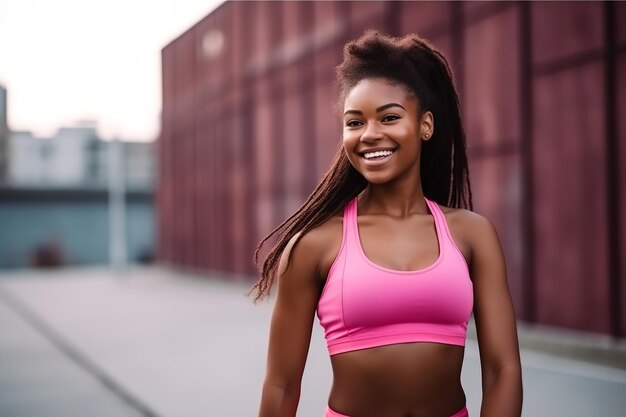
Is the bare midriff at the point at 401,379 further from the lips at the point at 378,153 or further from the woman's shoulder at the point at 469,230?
the lips at the point at 378,153

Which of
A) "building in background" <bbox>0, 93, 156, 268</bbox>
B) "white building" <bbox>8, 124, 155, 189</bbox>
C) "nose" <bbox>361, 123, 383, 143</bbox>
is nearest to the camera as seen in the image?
"nose" <bbox>361, 123, 383, 143</bbox>

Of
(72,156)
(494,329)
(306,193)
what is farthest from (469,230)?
(72,156)

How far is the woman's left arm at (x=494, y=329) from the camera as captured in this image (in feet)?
5.82

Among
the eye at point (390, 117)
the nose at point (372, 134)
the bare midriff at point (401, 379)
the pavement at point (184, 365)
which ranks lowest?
the pavement at point (184, 365)

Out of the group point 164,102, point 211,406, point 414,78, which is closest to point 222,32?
point 164,102

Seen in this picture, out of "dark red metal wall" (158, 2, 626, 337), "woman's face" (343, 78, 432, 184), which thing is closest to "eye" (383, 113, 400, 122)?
"woman's face" (343, 78, 432, 184)

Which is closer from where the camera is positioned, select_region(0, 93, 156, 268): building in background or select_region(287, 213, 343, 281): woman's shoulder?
select_region(287, 213, 343, 281): woman's shoulder

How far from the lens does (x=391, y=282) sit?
172 cm

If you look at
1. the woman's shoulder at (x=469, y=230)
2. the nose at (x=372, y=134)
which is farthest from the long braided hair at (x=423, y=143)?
the woman's shoulder at (x=469, y=230)

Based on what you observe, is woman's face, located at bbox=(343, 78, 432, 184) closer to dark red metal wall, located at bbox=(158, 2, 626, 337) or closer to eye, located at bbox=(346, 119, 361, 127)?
eye, located at bbox=(346, 119, 361, 127)

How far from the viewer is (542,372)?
23.6ft

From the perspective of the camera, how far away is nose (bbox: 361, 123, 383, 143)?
183cm

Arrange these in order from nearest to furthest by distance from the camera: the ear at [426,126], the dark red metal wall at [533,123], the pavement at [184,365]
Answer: the ear at [426,126]
the pavement at [184,365]
the dark red metal wall at [533,123]

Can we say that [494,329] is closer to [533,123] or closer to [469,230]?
[469,230]
